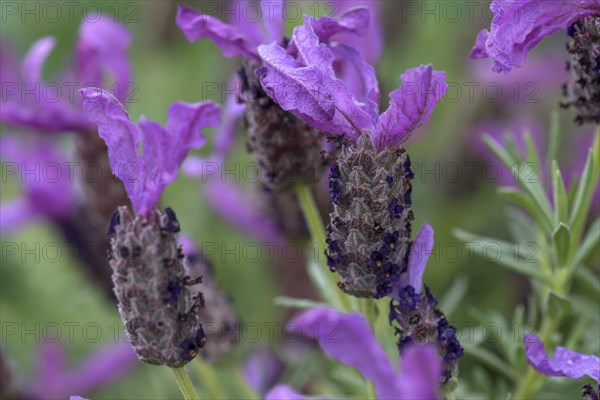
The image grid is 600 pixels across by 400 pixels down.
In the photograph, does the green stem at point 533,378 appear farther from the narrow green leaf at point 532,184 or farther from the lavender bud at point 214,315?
the lavender bud at point 214,315

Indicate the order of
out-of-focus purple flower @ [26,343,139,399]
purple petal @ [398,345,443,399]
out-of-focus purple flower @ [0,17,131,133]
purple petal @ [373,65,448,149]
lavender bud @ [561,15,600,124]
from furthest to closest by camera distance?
out-of-focus purple flower @ [26,343,139,399], out-of-focus purple flower @ [0,17,131,133], lavender bud @ [561,15,600,124], purple petal @ [373,65,448,149], purple petal @ [398,345,443,399]

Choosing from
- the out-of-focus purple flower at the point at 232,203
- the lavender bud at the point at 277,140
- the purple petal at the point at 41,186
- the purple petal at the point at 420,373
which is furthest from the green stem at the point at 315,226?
the purple petal at the point at 41,186

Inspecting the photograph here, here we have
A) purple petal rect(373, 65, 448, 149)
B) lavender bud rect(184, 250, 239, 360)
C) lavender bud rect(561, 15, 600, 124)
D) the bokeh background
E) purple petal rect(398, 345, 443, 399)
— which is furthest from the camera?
the bokeh background

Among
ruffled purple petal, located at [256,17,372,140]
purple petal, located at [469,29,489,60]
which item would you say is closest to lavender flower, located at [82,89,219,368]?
ruffled purple petal, located at [256,17,372,140]

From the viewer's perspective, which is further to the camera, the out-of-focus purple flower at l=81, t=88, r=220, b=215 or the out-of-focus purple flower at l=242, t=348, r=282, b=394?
the out-of-focus purple flower at l=242, t=348, r=282, b=394

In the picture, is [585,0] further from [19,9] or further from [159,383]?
[19,9]

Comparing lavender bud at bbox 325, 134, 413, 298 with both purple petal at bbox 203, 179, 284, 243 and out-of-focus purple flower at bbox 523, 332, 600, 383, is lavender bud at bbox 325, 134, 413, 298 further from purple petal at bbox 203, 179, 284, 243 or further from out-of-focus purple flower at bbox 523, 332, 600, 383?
purple petal at bbox 203, 179, 284, 243

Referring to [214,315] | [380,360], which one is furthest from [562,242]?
[214,315]
